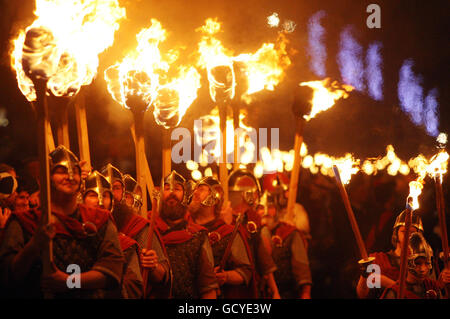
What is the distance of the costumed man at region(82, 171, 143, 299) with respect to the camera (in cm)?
659

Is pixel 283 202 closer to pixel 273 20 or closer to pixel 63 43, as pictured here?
pixel 273 20

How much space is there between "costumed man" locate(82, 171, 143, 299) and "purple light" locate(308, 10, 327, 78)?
20.9 feet

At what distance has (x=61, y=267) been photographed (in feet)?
18.9

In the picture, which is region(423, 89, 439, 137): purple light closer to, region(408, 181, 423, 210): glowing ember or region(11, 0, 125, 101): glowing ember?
region(408, 181, 423, 210): glowing ember

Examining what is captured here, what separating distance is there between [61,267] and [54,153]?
93 centimetres

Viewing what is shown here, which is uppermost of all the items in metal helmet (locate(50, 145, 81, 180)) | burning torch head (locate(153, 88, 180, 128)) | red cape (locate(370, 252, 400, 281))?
burning torch head (locate(153, 88, 180, 128))

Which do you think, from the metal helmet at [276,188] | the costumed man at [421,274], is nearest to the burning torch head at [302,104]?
the metal helmet at [276,188]

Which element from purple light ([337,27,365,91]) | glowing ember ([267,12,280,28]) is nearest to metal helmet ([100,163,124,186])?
glowing ember ([267,12,280,28])

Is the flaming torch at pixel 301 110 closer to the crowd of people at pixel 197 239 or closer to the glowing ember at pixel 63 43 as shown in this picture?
the crowd of people at pixel 197 239

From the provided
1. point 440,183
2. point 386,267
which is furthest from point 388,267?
point 440,183

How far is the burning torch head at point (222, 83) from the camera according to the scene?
870cm

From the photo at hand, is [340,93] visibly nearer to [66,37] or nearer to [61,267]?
[66,37]

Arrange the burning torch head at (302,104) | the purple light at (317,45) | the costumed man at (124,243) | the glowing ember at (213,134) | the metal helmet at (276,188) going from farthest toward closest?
1. the glowing ember at (213,134)
2. the purple light at (317,45)
3. the metal helmet at (276,188)
4. the burning torch head at (302,104)
5. the costumed man at (124,243)

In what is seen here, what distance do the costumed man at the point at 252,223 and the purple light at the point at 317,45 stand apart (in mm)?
4668
